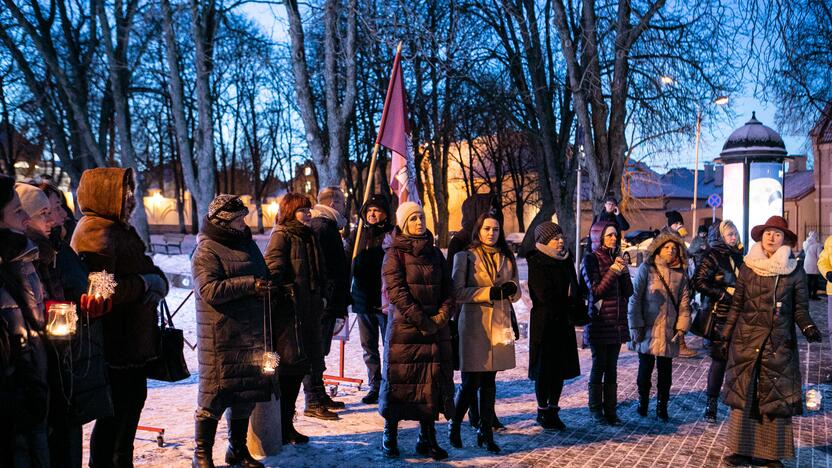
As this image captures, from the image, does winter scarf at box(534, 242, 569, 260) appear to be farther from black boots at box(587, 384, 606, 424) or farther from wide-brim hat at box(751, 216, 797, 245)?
wide-brim hat at box(751, 216, 797, 245)

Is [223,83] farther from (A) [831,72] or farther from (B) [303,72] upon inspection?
(A) [831,72]

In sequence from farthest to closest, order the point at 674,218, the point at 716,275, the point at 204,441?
the point at 674,218 < the point at 716,275 < the point at 204,441

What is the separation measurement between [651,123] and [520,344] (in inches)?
270

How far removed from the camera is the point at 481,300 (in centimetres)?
634

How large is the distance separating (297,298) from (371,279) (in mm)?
1610

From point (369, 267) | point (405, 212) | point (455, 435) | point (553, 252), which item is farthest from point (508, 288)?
point (369, 267)

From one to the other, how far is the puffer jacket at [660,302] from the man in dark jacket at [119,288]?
183 inches

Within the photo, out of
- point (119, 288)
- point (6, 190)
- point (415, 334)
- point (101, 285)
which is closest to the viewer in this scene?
point (6, 190)

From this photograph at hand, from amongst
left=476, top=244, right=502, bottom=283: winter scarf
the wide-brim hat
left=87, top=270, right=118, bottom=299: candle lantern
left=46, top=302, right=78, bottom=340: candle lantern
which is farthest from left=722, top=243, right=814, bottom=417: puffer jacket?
left=46, top=302, right=78, bottom=340: candle lantern

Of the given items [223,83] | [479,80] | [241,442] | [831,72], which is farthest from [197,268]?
[223,83]

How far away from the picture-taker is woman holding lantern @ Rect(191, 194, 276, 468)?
521 cm

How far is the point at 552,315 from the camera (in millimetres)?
6980

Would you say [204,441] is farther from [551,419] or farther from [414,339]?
[551,419]

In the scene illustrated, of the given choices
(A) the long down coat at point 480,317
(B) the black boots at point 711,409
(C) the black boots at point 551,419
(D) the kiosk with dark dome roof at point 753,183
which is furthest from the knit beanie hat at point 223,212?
(D) the kiosk with dark dome roof at point 753,183
